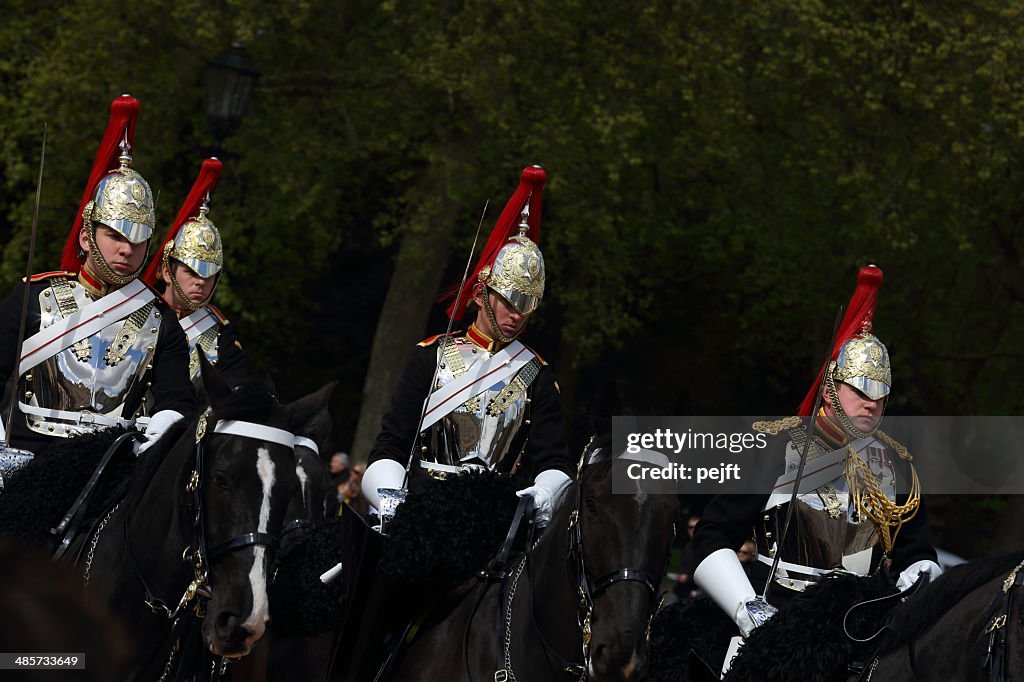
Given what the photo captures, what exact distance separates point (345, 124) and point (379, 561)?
11.5 m

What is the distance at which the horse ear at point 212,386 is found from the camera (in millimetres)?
5383

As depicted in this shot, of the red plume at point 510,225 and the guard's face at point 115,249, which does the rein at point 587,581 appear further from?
the guard's face at point 115,249

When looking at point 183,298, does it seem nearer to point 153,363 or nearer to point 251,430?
point 153,363

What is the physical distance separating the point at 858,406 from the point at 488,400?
4.92ft

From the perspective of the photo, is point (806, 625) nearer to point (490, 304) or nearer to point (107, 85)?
point (490, 304)

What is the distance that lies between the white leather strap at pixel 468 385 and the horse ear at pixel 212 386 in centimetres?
123

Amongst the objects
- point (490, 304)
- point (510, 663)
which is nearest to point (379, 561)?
point (510, 663)

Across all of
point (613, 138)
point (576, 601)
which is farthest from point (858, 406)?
point (613, 138)

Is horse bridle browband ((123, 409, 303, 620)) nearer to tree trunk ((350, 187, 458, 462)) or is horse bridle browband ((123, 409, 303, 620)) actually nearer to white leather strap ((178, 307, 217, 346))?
white leather strap ((178, 307, 217, 346))

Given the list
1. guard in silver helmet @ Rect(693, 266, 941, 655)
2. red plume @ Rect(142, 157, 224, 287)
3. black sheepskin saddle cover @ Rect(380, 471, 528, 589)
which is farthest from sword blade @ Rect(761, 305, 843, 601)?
red plume @ Rect(142, 157, 224, 287)

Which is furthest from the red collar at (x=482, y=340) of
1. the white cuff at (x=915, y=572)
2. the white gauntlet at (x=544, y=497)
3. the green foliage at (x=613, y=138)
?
the green foliage at (x=613, y=138)

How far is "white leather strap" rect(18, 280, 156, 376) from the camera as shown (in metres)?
6.64

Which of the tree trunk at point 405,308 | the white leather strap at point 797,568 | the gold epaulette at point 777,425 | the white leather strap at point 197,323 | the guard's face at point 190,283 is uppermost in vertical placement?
the gold epaulette at point 777,425

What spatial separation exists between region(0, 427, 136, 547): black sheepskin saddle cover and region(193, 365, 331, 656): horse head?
2.93ft
